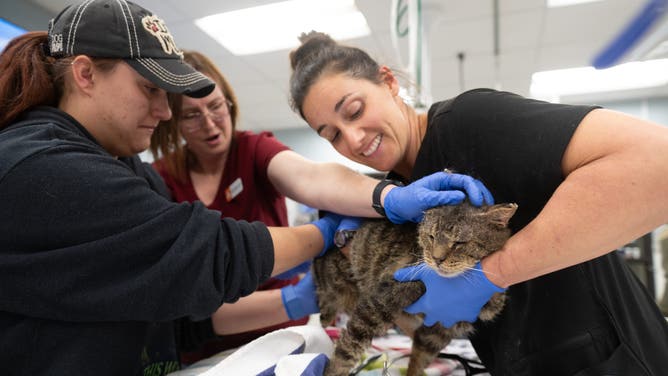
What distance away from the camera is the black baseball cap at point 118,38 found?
1025 millimetres

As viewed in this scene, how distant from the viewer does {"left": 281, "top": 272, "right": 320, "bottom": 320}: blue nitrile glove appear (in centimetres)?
157

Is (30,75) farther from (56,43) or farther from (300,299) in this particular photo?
(300,299)

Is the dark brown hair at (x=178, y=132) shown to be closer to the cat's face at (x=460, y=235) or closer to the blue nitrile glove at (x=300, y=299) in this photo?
the blue nitrile glove at (x=300, y=299)

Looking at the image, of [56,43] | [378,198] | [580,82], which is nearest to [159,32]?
[56,43]

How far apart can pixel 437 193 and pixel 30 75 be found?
1123 mm

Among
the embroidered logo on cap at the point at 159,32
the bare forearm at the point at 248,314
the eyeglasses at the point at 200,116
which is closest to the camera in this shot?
the embroidered logo on cap at the point at 159,32

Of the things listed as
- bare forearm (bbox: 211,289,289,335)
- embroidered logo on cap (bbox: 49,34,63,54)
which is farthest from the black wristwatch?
embroidered logo on cap (bbox: 49,34,63,54)

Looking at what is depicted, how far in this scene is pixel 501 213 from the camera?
2.97ft

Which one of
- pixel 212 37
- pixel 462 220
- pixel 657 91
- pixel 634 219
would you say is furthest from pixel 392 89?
pixel 657 91

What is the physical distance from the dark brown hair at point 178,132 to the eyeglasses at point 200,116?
1.3 inches

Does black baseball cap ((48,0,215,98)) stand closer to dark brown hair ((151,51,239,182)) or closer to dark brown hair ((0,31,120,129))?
dark brown hair ((0,31,120,129))

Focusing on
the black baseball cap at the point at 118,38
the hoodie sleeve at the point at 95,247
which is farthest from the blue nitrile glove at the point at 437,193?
the black baseball cap at the point at 118,38

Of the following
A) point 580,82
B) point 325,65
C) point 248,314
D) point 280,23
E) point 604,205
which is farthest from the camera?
point 580,82

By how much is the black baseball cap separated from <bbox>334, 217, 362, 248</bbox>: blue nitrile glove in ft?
2.20
